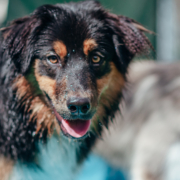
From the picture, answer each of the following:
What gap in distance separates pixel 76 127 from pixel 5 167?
0.72 metres

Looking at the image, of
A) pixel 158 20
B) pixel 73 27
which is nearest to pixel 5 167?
pixel 73 27

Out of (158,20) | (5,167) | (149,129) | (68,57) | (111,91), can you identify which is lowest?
(149,129)

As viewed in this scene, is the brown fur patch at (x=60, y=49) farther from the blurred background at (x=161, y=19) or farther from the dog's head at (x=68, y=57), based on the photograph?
the blurred background at (x=161, y=19)

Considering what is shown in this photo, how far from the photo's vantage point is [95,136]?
214 cm

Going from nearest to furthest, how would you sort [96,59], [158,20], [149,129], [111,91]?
[96,59] < [111,91] < [149,129] < [158,20]

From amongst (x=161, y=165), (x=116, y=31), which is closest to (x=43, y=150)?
(x=116, y=31)

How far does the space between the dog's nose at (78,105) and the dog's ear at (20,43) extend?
0.48 meters

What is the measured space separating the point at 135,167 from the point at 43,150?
155 cm

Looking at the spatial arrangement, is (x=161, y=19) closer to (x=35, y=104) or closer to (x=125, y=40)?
(x=125, y=40)

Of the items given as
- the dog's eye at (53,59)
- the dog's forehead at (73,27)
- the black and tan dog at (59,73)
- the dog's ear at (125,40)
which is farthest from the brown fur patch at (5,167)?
the dog's ear at (125,40)

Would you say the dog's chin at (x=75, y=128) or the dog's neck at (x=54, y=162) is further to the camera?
the dog's neck at (x=54, y=162)

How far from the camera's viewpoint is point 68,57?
1666 millimetres

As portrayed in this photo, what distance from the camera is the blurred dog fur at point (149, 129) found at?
2.77 meters

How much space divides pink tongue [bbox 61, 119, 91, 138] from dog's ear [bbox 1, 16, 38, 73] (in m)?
0.52
